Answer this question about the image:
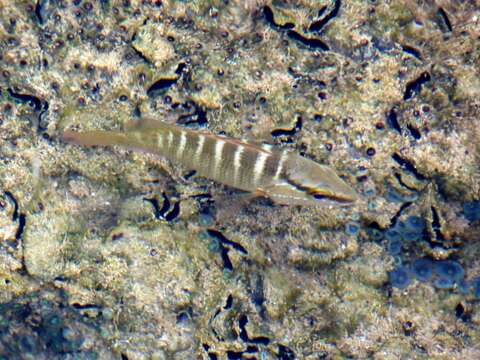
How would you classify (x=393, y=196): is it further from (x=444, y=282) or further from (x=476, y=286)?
(x=476, y=286)

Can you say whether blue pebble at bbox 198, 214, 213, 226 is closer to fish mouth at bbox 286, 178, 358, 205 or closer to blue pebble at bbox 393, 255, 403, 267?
fish mouth at bbox 286, 178, 358, 205

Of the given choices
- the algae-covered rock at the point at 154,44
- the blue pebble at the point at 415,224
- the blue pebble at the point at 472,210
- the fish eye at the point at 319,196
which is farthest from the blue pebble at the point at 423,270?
the algae-covered rock at the point at 154,44

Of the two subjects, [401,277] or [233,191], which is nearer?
[401,277]

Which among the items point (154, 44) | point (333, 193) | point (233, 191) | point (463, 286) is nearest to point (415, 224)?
point (463, 286)

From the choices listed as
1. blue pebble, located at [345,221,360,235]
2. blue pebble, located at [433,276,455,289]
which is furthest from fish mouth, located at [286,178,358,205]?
blue pebble, located at [433,276,455,289]

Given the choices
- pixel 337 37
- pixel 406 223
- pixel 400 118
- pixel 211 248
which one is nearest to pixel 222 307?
pixel 211 248

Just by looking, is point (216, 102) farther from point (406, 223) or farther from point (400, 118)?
point (406, 223)
